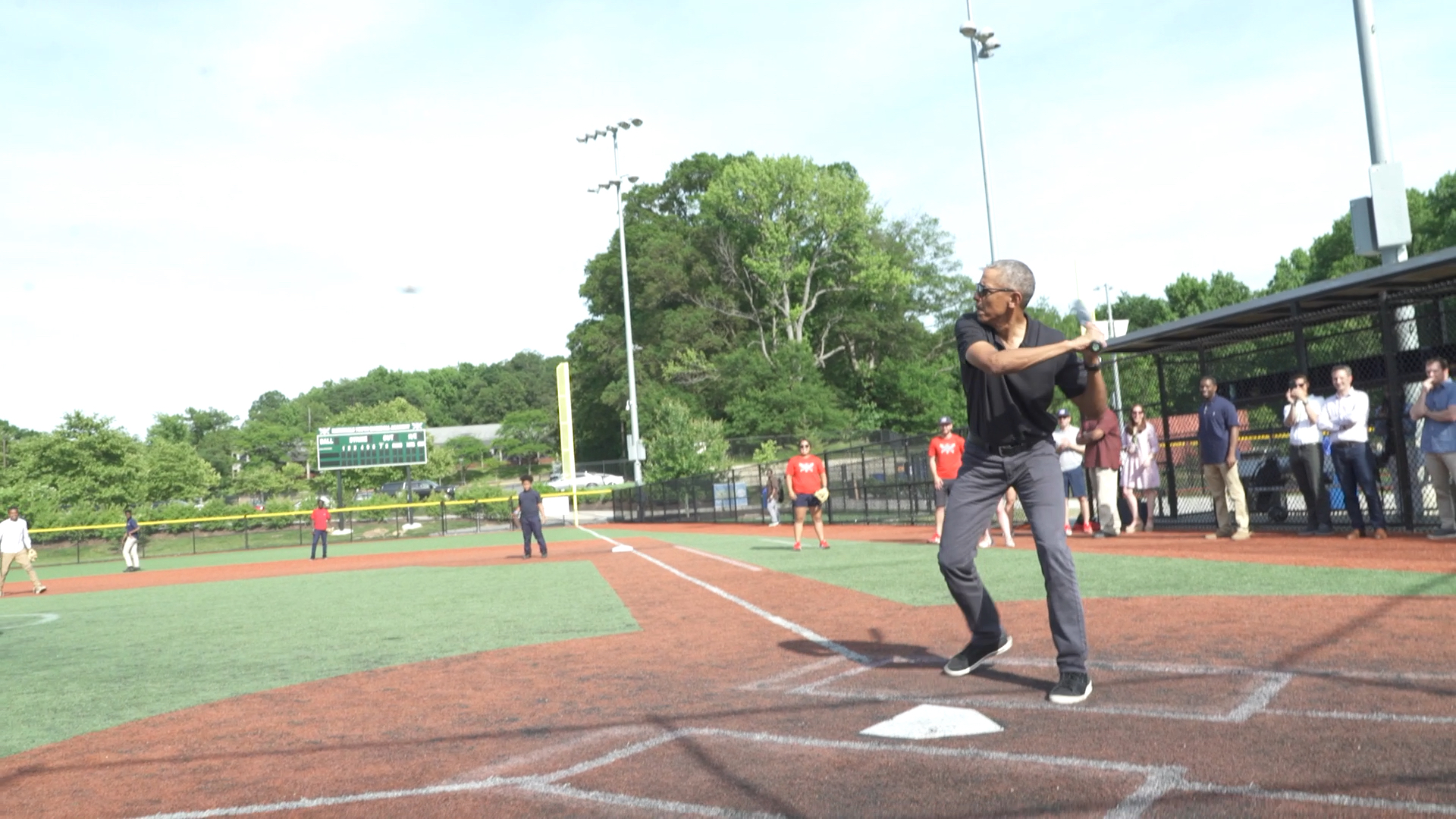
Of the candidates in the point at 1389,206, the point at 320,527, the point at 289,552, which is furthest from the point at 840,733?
the point at 289,552

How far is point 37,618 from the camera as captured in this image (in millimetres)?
15352

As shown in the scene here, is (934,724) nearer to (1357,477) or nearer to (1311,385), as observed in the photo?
(1357,477)

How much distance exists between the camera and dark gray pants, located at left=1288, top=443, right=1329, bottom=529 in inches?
506

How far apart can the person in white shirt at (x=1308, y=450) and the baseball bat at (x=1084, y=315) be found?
28.5ft

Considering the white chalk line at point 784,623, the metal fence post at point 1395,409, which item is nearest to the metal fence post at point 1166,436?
the metal fence post at point 1395,409

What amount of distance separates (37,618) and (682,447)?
3596 cm

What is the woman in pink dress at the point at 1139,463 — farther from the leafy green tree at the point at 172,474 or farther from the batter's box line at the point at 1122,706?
the leafy green tree at the point at 172,474

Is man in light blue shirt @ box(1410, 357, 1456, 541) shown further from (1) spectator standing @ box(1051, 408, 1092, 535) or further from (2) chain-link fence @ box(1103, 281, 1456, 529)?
(1) spectator standing @ box(1051, 408, 1092, 535)

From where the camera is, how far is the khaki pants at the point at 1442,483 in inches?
445

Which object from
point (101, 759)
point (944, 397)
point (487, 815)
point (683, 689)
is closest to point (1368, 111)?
point (683, 689)

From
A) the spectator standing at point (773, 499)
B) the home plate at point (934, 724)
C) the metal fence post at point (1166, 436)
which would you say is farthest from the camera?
the spectator standing at point (773, 499)

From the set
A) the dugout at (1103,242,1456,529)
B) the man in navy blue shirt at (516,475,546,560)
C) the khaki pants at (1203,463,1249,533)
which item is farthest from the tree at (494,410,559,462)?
the khaki pants at (1203,463,1249,533)

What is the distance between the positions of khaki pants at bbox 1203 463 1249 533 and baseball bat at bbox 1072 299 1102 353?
912cm

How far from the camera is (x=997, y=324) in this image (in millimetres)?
5324
